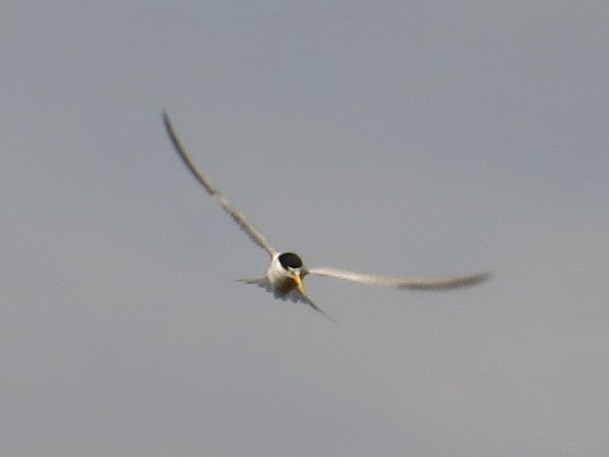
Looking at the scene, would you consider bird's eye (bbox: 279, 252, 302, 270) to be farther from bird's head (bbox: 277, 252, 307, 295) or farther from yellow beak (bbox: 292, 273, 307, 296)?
yellow beak (bbox: 292, 273, 307, 296)

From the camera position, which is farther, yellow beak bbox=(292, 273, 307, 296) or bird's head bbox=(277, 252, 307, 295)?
bird's head bbox=(277, 252, 307, 295)

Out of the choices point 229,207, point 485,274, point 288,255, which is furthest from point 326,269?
point 485,274

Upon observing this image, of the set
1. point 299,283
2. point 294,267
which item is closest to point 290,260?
point 294,267

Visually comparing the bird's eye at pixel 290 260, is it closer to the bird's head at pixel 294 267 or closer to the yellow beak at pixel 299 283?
the bird's head at pixel 294 267

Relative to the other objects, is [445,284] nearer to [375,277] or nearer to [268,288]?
[375,277]

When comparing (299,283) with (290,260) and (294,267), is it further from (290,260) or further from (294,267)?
(290,260)

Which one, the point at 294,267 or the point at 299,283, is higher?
the point at 294,267
